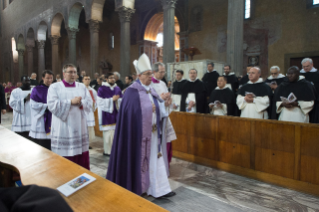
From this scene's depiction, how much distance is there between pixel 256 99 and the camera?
4645mm

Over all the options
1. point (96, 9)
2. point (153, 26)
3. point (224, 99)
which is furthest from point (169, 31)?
point (153, 26)

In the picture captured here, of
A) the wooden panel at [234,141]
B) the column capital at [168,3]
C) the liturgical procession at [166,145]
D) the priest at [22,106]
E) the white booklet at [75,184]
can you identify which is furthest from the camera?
the column capital at [168,3]

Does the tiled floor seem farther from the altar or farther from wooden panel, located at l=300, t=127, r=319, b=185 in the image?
the altar

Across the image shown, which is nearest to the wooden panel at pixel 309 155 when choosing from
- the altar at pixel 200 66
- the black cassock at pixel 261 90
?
the black cassock at pixel 261 90

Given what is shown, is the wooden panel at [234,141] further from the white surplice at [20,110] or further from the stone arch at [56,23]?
the stone arch at [56,23]

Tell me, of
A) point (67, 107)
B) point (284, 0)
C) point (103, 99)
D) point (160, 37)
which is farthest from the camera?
point (160, 37)

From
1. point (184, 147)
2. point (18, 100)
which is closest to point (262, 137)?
point (184, 147)

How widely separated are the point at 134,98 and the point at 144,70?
1.30 ft

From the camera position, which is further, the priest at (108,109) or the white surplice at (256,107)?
the priest at (108,109)

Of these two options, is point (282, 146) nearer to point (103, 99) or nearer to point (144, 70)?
point (144, 70)

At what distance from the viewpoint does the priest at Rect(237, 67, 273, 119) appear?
4.59 meters

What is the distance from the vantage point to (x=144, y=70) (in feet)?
9.89

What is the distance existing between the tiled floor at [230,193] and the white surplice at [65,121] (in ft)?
3.06

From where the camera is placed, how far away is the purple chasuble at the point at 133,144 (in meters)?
2.94
